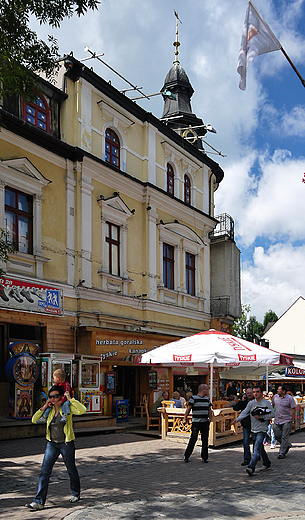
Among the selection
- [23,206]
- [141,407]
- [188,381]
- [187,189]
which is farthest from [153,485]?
[187,189]

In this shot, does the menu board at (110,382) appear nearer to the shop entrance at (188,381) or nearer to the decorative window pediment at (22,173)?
the shop entrance at (188,381)

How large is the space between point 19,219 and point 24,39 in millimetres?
6474

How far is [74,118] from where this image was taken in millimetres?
18328

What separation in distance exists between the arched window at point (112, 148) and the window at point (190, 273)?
6.26 meters

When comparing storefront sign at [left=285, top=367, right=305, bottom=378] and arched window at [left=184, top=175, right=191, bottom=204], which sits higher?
arched window at [left=184, top=175, right=191, bottom=204]

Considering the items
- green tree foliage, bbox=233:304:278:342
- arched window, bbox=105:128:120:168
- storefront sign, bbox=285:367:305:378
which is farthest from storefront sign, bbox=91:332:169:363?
green tree foliage, bbox=233:304:278:342

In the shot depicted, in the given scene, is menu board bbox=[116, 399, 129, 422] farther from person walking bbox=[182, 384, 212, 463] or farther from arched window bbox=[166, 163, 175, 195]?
arched window bbox=[166, 163, 175, 195]

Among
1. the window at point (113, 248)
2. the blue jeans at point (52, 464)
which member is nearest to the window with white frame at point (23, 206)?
the window at point (113, 248)

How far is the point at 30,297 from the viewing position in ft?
50.5

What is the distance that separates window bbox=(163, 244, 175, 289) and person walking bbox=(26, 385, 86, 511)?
15532 millimetres

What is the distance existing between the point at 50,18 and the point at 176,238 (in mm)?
13604

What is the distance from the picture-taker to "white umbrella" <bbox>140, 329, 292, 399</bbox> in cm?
1314

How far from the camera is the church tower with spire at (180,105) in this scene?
27.8m

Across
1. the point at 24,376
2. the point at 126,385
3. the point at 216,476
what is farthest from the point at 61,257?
the point at 216,476
